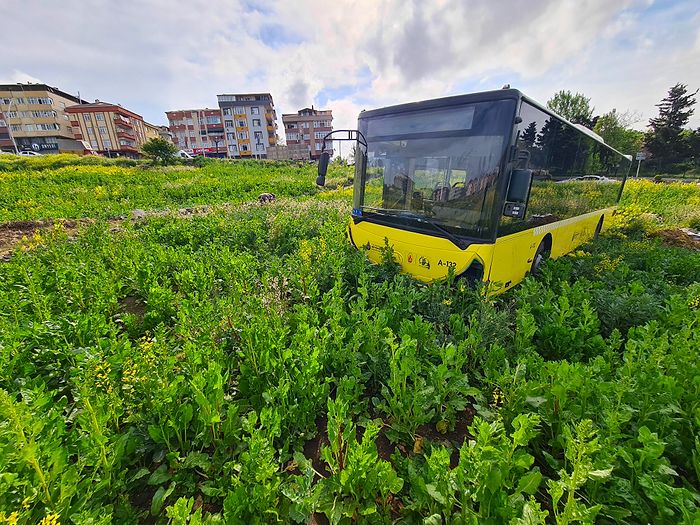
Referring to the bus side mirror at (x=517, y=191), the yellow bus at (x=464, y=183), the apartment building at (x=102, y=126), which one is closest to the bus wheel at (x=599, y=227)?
the yellow bus at (x=464, y=183)

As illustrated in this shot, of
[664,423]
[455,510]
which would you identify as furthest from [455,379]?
[664,423]

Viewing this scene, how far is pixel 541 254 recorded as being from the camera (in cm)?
657

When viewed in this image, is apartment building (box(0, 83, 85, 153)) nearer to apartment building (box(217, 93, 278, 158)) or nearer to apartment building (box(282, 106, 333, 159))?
apartment building (box(217, 93, 278, 158))

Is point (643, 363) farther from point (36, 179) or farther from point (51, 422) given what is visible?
→ point (36, 179)

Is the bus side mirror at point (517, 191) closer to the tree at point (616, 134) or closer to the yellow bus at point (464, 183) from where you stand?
the yellow bus at point (464, 183)

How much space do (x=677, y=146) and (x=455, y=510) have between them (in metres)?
62.0

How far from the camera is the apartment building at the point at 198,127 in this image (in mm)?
78188

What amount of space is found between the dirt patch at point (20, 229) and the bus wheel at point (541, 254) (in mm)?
12664

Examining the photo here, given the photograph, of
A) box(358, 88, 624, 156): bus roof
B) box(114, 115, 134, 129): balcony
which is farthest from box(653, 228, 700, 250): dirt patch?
box(114, 115, 134, 129): balcony

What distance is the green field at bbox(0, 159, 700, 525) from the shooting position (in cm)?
179

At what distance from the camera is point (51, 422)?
216 centimetres

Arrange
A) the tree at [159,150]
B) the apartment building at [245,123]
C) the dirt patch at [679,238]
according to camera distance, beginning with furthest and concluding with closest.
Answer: the apartment building at [245,123] < the tree at [159,150] < the dirt patch at [679,238]

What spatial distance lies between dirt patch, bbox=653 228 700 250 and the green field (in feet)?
24.3

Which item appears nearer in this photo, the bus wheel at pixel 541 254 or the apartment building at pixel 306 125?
the bus wheel at pixel 541 254
